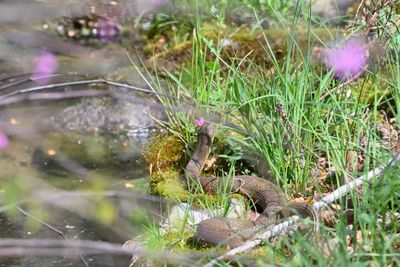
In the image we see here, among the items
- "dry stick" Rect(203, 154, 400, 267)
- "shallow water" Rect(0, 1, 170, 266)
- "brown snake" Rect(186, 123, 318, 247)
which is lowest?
"shallow water" Rect(0, 1, 170, 266)

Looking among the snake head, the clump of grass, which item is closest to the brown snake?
the snake head

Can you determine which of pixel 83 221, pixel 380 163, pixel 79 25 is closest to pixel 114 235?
pixel 83 221

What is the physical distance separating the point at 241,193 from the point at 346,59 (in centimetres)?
100

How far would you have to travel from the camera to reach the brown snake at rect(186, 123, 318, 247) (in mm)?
4074

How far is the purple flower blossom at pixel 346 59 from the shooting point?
4.89m

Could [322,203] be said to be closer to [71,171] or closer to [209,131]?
[209,131]

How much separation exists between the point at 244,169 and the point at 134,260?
104 cm

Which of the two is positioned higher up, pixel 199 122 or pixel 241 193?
pixel 199 122

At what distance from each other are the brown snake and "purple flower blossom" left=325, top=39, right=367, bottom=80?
813mm

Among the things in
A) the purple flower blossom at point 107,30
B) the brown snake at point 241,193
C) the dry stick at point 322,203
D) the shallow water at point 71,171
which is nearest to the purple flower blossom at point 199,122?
the brown snake at point 241,193

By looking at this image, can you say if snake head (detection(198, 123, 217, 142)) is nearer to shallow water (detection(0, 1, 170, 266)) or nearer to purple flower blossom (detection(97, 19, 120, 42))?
shallow water (detection(0, 1, 170, 266))

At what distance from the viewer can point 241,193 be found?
4.83 m

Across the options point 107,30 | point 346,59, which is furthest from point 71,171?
point 107,30

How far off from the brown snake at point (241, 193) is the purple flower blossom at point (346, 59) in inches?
32.0
